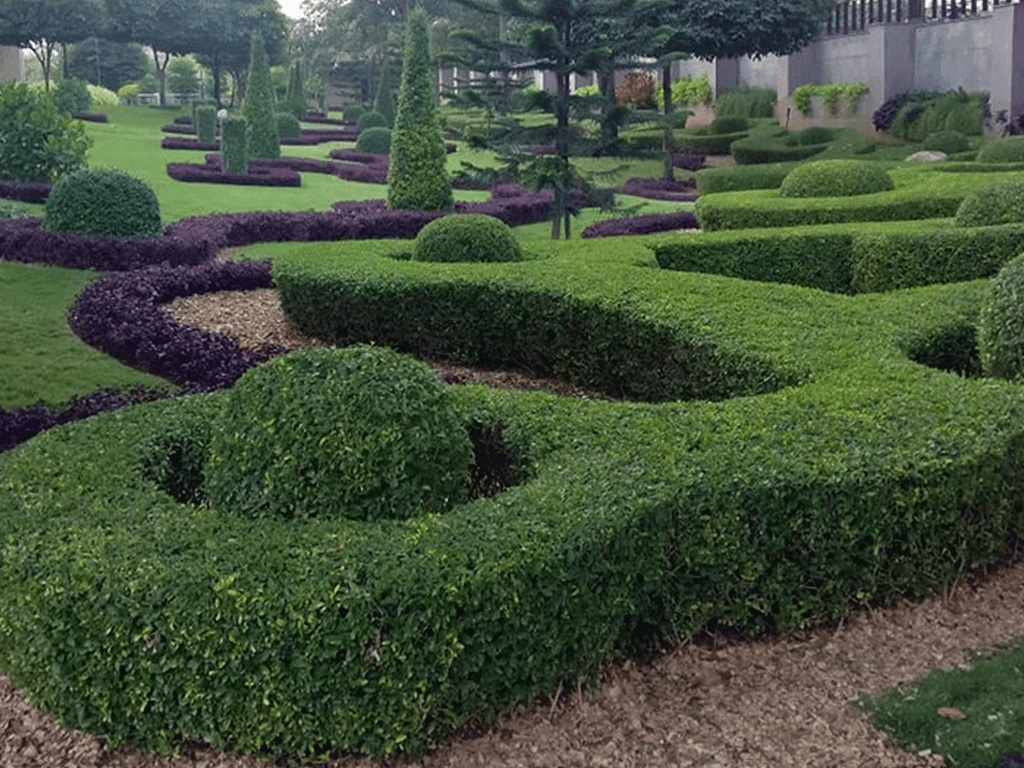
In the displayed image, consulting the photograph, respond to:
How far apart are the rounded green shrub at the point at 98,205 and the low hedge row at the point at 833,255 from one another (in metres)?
6.66

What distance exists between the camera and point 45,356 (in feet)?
30.3

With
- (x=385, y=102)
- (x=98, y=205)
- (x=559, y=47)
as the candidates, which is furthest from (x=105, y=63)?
(x=98, y=205)

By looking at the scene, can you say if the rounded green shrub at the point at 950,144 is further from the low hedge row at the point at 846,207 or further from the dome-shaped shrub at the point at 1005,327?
the dome-shaped shrub at the point at 1005,327

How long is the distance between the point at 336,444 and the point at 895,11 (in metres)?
38.1

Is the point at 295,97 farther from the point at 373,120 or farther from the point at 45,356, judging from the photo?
the point at 45,356

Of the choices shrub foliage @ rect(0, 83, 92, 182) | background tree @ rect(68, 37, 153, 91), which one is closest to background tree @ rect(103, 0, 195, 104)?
background tree @ rect(68, 37, 153, 91)

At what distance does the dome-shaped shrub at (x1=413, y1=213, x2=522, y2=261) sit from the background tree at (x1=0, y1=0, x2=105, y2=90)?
3932 cm

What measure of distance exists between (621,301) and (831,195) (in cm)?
751

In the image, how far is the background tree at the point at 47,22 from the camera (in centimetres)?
4681

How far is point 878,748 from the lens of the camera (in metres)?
4.06

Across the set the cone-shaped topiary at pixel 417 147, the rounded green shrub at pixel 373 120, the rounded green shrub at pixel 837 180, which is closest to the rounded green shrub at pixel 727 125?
the rounded green shrub at pixel 373 120

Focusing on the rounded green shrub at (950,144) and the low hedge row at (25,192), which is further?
the rounded green shrub at (950,144)

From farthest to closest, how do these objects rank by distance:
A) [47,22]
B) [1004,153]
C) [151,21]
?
[151,21]
[47,22]
[1004,153]

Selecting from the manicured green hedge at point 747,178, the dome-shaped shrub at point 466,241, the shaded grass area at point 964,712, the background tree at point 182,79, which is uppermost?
the background tree at point 182,79
